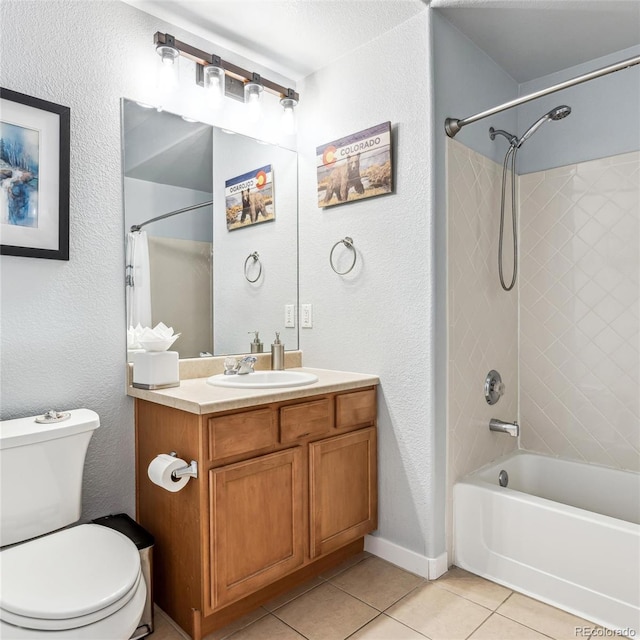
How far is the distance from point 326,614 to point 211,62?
2.40 metres

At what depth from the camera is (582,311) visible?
250 cm

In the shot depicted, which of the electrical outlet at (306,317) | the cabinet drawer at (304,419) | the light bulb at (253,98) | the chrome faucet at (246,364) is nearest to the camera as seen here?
the cabinet drawer at (304,419)

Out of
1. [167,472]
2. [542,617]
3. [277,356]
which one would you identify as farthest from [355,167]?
[542,617]

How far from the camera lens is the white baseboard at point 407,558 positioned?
6.83 feet

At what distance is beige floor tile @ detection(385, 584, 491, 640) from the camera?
5.68 feet

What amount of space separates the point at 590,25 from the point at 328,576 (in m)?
2.75

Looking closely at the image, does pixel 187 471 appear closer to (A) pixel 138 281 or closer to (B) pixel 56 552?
(B) pixel 56 552

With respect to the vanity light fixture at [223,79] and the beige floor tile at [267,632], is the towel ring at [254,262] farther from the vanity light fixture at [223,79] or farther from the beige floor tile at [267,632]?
the beige floor tile at [267,632]

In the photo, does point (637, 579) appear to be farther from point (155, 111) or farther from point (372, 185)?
point (155, 111)

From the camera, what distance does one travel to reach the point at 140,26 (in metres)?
2.06

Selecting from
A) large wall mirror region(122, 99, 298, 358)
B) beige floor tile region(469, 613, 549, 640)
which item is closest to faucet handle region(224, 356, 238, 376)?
large wall mirror region(122, 99, 298, 358)

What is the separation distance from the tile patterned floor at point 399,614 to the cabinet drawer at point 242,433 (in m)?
0.66

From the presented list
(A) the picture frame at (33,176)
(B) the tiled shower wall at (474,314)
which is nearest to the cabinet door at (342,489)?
(B) the tiled shower wall at (474,314)

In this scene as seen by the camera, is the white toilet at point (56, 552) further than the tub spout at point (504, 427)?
No
